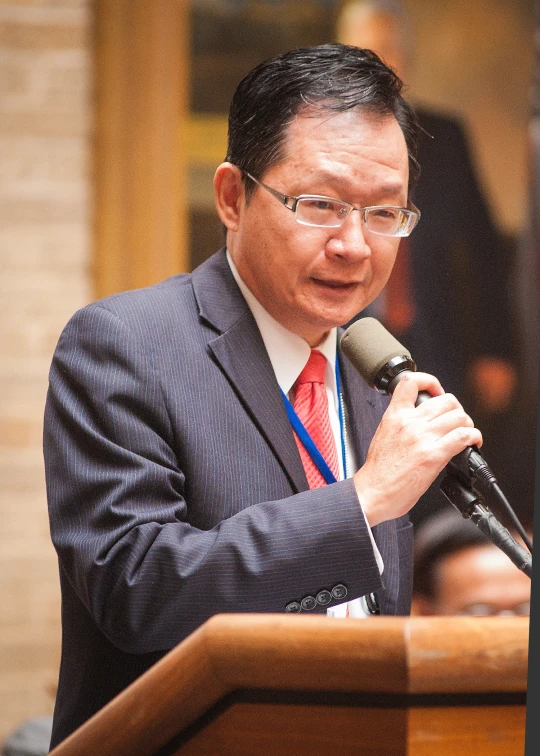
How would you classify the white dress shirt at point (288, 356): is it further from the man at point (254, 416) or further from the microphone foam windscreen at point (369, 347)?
the microphone foam windscreen at point (369, 347)

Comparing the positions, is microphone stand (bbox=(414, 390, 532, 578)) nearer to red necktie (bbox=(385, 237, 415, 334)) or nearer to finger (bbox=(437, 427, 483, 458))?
finger (bbox=(437, 427, 483, 458))

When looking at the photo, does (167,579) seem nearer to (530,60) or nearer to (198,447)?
(198,447)

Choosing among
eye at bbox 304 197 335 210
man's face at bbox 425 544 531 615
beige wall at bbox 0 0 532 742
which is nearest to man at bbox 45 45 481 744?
eye at bbox 304 197 335 210

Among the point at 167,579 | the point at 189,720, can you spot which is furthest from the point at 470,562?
the point at 189,720

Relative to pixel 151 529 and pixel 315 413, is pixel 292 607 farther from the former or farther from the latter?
pixel 315 413

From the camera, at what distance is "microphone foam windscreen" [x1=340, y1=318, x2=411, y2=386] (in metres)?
1.04

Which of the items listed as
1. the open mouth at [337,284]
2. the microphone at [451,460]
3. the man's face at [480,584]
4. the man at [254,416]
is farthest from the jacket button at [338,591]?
the man's face at [480,584]

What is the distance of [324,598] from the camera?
1.00 meters

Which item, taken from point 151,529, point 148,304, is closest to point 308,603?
point 151,529

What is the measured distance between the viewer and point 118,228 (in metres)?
2.30

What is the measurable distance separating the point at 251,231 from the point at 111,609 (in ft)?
1.53

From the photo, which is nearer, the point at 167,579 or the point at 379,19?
the point at 167,579

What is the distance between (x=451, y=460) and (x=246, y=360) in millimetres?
314

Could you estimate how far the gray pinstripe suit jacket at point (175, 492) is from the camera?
3.26ft
